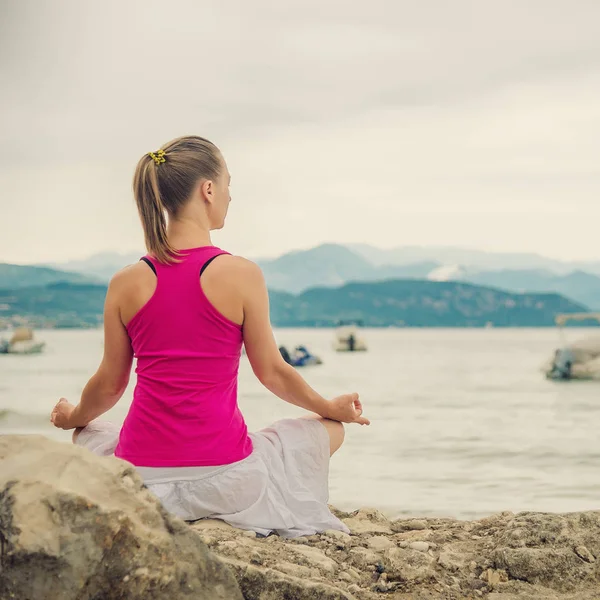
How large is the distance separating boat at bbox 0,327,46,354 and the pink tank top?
45609 mm

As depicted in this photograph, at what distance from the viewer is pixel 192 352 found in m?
2.84

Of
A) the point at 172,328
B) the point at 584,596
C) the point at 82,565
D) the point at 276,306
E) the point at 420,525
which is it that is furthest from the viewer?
the point at 276,306

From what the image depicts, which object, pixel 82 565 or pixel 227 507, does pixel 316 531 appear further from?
pixel 82 565

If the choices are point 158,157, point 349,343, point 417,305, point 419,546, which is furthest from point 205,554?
point 417,305

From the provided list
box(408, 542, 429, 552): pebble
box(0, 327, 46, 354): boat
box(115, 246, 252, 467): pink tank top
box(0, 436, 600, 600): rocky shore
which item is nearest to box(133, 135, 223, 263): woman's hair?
box(115, 246, 252, 467): pink tank top

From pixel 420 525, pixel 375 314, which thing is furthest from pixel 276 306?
pixel 420 525

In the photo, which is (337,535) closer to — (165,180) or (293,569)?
(293,569)

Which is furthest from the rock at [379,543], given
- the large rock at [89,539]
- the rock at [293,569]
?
the large rock at [89,539]

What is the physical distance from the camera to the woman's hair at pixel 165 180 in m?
2.89

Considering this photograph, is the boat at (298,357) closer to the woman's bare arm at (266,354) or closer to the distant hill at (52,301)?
the distant hill at (52,301)

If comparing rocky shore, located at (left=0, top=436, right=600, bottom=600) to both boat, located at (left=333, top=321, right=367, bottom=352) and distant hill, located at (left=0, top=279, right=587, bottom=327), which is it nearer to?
boat, located at (left=333, top=321, right=367, bottom=352)

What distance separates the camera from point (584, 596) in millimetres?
2652

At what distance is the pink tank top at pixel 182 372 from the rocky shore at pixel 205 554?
0.27m

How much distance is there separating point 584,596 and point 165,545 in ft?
4.26
